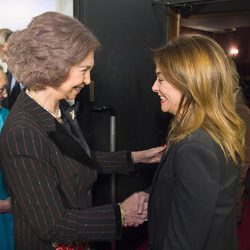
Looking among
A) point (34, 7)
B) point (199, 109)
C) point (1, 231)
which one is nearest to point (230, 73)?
point (199, 109)

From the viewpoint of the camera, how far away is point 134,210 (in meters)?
1.31

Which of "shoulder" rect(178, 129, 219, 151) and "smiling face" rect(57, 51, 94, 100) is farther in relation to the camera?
"smiling face" rect(57, 51, 94, 100)

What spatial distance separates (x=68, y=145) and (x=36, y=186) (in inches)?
8.2

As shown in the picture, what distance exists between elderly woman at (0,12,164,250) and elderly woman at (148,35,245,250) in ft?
0.84

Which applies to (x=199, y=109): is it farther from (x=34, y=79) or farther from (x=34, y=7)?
(x=34, y=7)

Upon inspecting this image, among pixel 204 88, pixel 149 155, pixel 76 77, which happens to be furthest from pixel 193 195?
pixel 149 155

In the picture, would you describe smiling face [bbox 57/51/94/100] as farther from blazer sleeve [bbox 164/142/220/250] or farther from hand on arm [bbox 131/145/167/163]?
hand on arm [bbox 131/145/167/163]

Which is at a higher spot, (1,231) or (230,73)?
(230,73)

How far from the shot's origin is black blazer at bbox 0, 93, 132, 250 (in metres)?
1.11

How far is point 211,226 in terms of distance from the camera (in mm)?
1115

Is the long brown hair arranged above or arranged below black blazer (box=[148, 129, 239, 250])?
above

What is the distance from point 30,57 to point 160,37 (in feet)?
4.15

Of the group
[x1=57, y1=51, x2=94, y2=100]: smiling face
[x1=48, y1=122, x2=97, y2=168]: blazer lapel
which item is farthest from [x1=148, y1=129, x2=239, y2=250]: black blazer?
[x1=57, y1=51, x2=94, y2=100]: smiling face

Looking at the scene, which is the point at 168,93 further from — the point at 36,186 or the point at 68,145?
the point at 36,186
